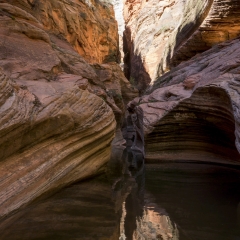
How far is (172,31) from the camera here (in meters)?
19.7

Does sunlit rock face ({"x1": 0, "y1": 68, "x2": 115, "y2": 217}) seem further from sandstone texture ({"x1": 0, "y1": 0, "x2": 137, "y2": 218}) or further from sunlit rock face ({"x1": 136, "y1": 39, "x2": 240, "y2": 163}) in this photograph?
sunlit rock face ({"x1": 136, "y1": 39, "x2": 240, "y2": 163})

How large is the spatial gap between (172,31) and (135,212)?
18474mm

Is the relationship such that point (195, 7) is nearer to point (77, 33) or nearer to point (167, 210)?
point (77, 33)

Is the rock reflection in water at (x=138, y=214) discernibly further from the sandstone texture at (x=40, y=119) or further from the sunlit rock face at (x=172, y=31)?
the sunlit rock face at (x=172, y=31)

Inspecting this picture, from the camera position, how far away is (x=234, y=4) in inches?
414

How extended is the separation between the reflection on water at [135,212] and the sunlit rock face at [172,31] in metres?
8.68

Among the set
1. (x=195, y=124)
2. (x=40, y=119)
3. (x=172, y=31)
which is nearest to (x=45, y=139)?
(x=40, y=119)

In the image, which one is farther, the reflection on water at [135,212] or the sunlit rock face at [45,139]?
the sunlit rock face at [45,139]

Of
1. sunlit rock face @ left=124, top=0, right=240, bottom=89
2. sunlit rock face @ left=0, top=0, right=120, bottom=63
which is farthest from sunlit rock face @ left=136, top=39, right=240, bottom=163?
sunlit rock face @ left=0, top=0, right=120, bottom=63

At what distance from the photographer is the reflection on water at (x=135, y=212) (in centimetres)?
285

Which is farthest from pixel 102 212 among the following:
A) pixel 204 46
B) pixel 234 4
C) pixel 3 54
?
pixel 204 46

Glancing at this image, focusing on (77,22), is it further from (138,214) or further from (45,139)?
(138,214)

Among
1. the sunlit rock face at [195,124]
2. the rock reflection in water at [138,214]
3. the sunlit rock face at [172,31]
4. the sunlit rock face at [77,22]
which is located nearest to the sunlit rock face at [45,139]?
the rock reflection in water at [138,214]

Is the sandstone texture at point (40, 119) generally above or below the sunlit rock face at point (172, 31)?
above
